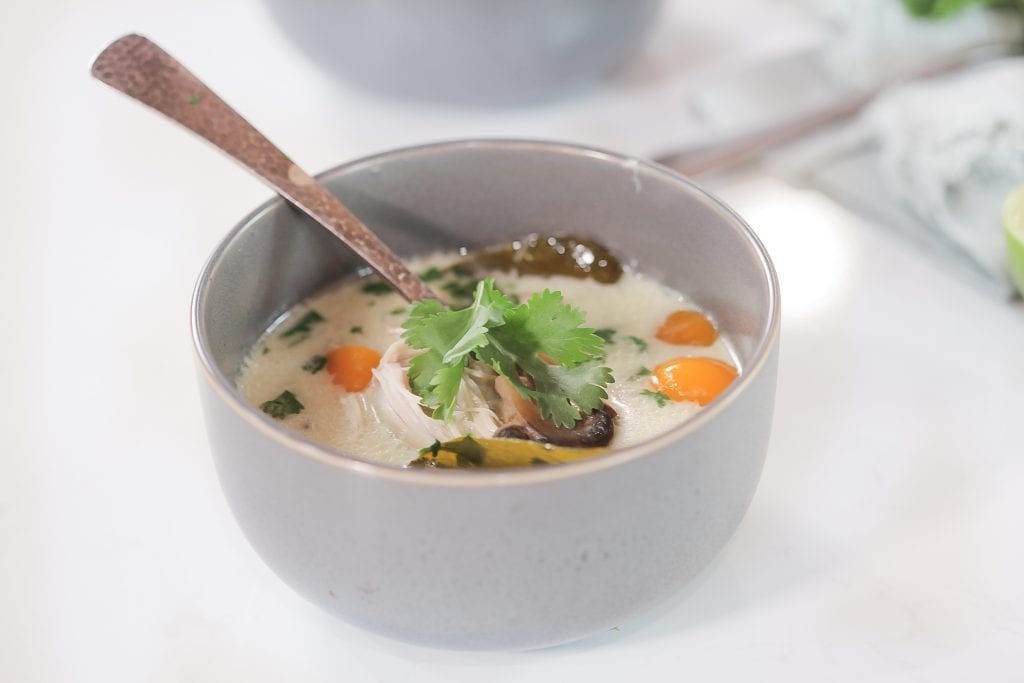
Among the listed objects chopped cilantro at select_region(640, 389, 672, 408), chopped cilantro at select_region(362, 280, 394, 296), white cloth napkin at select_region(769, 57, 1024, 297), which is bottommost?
white cloth napkin at select_region(769, 57, 1024, 297)

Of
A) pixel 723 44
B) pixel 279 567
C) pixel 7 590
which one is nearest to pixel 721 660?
pixel 279 567

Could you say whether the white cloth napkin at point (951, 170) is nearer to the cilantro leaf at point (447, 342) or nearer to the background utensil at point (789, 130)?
the background utensil at point (789, 130)

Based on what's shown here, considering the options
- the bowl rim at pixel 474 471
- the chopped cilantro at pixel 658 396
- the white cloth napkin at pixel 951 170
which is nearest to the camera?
the bowl rim at pixel 474 471

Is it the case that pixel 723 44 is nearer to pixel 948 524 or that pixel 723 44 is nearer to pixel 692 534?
pixel 948 524

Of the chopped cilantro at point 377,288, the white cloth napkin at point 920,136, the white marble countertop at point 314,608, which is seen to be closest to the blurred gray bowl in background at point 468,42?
the white marble countertop at point 314,608

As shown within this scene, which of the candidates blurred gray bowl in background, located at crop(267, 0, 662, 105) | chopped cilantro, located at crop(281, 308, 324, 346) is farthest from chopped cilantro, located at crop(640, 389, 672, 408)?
blurred gray bowl in background, located at crop(267, 0, 662, 105)

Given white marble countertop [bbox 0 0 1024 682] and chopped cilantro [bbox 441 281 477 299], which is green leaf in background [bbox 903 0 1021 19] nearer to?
→ white marble countertop [bbox 0 0 1024 682]

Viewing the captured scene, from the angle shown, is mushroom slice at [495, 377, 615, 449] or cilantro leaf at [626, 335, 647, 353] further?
cilantro leaf at [626, 335, 647, 353]
